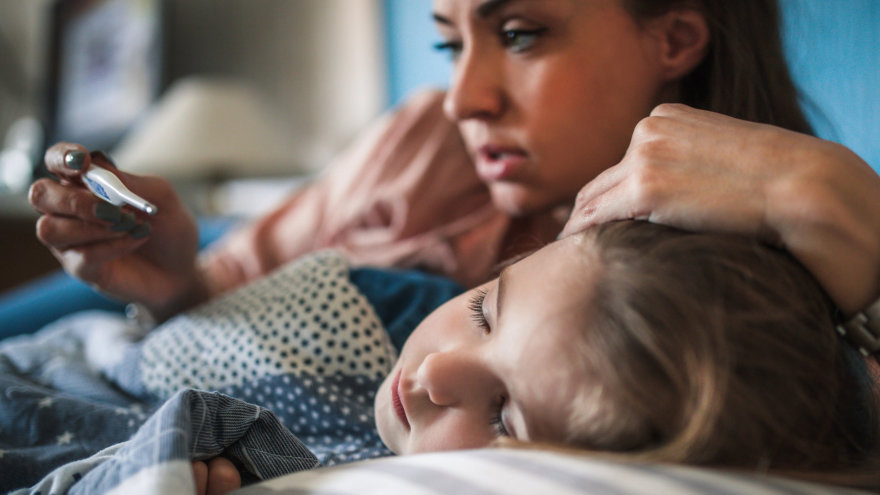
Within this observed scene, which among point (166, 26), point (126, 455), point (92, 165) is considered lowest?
point (126, 455)

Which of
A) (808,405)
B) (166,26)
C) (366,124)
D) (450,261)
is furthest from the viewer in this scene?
(166,26)

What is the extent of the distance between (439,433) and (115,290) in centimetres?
46

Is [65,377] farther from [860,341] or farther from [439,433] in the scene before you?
[860,341]

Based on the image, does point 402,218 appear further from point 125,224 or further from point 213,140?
point 213,140

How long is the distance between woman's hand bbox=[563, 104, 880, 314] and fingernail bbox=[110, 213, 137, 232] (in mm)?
450

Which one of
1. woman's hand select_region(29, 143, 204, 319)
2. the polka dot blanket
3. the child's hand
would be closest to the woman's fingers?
woman's hand select_region(29, 143, 204, 319)

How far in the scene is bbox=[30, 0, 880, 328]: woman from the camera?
470 mm

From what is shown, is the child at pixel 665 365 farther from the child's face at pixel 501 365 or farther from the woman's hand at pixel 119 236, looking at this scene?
the woman's hand at pixel 119 236

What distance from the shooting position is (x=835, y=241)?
46cm

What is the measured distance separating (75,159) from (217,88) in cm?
169

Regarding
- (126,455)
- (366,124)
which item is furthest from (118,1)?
(126,455)

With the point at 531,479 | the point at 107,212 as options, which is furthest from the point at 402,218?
the point at 531,479

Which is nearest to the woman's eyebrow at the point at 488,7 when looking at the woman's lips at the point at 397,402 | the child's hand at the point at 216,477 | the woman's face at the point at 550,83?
the woman's face at the point at 550,83

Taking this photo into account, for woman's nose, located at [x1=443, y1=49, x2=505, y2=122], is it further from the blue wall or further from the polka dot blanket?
the blue wall
